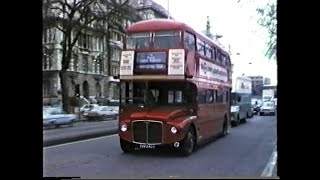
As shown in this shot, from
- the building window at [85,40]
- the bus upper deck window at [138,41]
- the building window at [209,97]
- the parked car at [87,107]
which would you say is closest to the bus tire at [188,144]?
the building window at [209,97]

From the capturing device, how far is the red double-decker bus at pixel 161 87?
12.9 meters

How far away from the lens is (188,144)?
13438mm

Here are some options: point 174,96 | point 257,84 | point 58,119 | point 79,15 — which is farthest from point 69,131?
point 257,84

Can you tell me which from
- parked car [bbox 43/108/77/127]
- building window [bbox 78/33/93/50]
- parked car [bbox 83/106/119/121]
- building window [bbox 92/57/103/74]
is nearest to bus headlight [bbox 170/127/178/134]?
parked car [bbox 43/108/77/127]

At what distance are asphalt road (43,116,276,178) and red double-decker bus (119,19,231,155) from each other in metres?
0.56

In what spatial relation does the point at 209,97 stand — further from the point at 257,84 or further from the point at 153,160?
the point at 257,84

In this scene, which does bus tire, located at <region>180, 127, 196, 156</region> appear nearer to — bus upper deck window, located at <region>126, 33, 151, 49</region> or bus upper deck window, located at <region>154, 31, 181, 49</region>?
bus upper deck window, located at <region>154, 31, 181, 49</region>

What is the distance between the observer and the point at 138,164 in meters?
11.5

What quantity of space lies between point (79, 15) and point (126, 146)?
21.8 metres

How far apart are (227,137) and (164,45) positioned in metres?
7.19

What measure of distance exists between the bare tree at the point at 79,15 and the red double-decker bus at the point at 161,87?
19228 mm

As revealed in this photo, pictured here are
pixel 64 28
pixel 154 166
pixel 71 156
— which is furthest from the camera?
pixel 64 28
